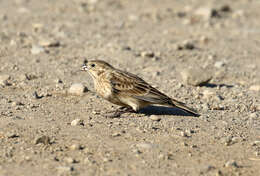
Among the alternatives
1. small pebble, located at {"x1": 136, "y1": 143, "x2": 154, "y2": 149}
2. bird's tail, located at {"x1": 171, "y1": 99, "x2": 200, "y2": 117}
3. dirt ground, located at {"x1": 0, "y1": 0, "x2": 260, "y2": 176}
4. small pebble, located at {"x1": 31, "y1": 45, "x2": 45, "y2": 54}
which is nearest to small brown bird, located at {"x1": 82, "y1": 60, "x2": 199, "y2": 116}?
bird's tail, located at {"x1": 171, "y1": 99, "x2": 200, "y2": 117}

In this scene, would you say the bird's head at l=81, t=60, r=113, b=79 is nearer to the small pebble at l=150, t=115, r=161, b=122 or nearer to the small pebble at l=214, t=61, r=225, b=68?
the small pebble at l=150, t=115, r=161, b=122

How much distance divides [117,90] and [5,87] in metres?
2.37

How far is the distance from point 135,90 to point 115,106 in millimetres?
732

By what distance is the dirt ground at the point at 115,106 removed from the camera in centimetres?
732

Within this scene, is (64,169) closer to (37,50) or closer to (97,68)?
(97,68)

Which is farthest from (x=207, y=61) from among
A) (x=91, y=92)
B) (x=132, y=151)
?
(x=132, y=151)

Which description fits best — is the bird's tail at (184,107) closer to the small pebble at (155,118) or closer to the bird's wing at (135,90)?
the bird's wing at (135,90)

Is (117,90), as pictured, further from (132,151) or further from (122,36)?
(122,36)

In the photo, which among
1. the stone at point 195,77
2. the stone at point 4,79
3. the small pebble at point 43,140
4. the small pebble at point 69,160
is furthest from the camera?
the stone at point 195,77

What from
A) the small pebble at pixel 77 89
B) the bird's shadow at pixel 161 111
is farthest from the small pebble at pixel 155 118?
the small pebble at pixel 77 89

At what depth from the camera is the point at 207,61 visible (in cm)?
1378

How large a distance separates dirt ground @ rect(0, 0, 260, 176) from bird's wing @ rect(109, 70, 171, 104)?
0.28m

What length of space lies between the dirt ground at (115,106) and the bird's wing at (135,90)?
10.9 inches

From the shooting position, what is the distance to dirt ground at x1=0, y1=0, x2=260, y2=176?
288 inches
